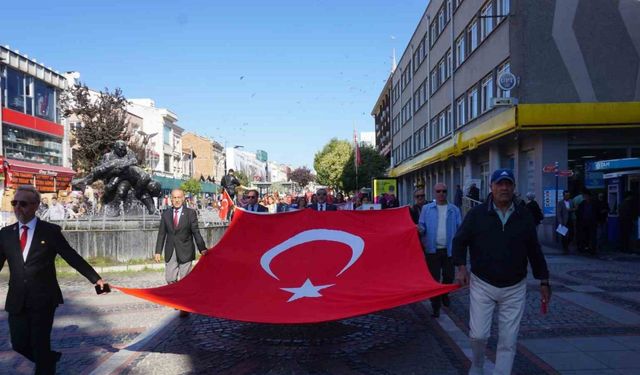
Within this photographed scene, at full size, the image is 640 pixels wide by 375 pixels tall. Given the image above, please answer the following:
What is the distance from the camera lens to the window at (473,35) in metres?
28.7

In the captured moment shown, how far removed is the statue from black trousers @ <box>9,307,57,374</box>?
457 inches

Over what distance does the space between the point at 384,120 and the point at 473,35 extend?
5913 centimetres

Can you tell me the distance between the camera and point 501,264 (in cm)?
490

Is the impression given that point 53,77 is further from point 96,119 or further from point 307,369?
point 307,369

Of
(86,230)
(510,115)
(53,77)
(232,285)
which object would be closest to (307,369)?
(232,285)

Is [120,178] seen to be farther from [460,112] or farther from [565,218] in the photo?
[460,112]

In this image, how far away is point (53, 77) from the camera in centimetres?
4644

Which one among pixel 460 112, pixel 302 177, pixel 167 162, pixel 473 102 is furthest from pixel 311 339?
pixel 302 177

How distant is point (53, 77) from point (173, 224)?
4388cm

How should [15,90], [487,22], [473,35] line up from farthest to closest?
1. [15,90]
2. [473,35]
3. [487,22]

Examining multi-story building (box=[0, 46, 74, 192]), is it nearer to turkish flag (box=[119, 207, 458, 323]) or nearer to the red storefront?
the red storefront

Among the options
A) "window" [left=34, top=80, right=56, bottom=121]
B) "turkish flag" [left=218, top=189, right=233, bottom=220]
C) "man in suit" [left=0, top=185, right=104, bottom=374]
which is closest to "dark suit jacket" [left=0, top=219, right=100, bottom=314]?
"man in suit" [left=0, top=185, right=104, bottom=374]

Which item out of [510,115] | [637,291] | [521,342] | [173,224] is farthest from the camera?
[510,115]

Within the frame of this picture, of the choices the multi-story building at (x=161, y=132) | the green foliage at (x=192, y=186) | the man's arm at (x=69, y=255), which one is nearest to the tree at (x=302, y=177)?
the multi-story building at (x=161, y=132)
